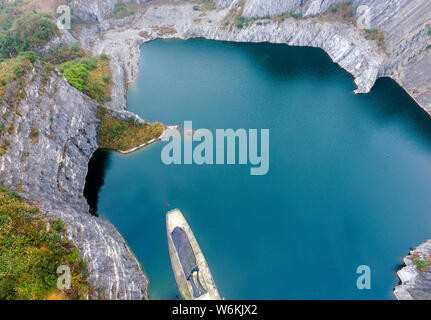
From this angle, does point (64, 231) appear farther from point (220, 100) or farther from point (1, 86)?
point (220, 100)

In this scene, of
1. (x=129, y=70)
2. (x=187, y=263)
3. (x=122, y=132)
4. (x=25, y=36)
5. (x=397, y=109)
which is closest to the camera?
(x=187, y=263)

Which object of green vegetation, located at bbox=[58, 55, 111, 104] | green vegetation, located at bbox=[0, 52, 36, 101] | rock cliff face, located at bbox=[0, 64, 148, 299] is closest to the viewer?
rock cliff face, located at bbox=[0, 64, 148, 299]

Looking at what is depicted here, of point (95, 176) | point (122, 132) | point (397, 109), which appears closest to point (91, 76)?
point (122, 132)

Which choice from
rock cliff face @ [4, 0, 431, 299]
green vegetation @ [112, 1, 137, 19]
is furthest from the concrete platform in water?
green vegetation @ [112, 1, 137, 19]

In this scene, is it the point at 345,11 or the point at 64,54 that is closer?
the point at 64,54

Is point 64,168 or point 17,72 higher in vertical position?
point 17,72

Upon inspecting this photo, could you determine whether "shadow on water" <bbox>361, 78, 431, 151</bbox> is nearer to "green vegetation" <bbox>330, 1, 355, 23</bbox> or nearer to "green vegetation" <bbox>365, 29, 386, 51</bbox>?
"green vegetation" <bbox>365, 29, 386, 51</bbox>

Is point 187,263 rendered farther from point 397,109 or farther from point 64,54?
point 64,54
